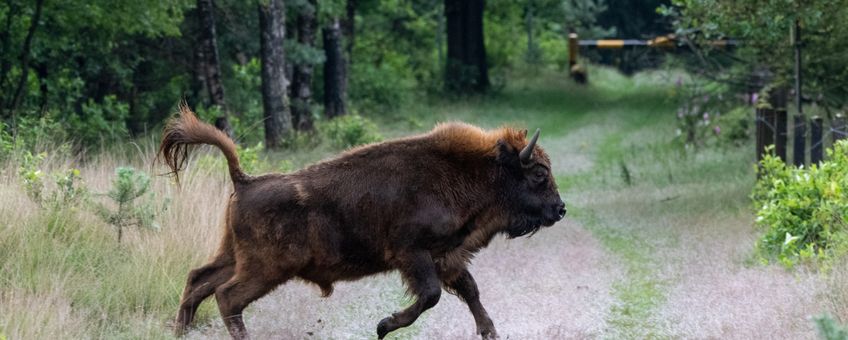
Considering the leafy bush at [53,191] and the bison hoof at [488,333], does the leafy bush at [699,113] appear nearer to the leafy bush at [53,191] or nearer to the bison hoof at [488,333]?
the leafy bush at [53,191]

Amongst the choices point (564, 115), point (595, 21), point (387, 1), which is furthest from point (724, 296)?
point (595, 21)

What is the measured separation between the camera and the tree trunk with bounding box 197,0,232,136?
753 inches

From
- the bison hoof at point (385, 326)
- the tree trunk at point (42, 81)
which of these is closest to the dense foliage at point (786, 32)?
the bison hoof at point (385, 326)

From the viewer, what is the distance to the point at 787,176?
39.7 ft

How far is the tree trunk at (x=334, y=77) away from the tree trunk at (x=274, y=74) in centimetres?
616

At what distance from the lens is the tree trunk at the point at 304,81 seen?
2444 centimetres

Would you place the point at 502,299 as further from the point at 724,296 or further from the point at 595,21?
the point at 595,21

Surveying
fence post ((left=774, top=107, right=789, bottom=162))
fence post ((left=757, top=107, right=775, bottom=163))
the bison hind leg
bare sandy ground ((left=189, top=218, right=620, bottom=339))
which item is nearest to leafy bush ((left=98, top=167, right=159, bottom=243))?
bare sandy ground ((left=189, top=218, right=620, bottom=339))

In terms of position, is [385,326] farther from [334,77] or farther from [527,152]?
[334,77]

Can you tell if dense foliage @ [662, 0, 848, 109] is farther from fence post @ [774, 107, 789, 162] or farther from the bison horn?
the bison horn

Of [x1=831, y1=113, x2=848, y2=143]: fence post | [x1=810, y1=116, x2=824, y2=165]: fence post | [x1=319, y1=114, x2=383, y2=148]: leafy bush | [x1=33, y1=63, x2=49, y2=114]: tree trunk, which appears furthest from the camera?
[x1=319, y1=114, x2=383, y2=148]: leafy bush

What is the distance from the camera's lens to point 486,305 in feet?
32.9

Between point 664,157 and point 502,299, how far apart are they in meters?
13.0

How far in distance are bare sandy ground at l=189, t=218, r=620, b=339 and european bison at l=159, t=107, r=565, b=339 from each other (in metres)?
0.52
